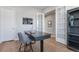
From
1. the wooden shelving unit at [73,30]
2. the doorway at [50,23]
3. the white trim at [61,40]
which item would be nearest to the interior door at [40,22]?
the doorway at [50,23]

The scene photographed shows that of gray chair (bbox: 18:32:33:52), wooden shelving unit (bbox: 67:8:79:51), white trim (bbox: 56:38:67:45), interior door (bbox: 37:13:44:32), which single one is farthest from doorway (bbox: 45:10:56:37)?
wooden shelving unit (bbox: 67:8:79:51)

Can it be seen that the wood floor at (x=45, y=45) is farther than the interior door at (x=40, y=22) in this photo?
No

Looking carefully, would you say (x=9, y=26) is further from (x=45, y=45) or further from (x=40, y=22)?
(x=45, y=45)

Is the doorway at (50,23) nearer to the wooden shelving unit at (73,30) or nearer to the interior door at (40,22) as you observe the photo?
the interior door at (40,22)

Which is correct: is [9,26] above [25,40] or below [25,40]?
above

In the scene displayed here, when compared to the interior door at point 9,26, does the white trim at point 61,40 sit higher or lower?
lower

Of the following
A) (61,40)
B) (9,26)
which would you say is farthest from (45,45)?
(9,26)

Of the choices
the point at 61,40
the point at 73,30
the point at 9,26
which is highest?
the point at 9,26

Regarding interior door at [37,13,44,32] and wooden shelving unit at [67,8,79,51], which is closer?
interior door at [37,13,44,32]

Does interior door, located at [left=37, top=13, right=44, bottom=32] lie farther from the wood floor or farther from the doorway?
the wood floor

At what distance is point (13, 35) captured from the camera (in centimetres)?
221

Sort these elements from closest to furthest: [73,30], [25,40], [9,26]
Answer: [9,26]
[25,40]
[73,30]
